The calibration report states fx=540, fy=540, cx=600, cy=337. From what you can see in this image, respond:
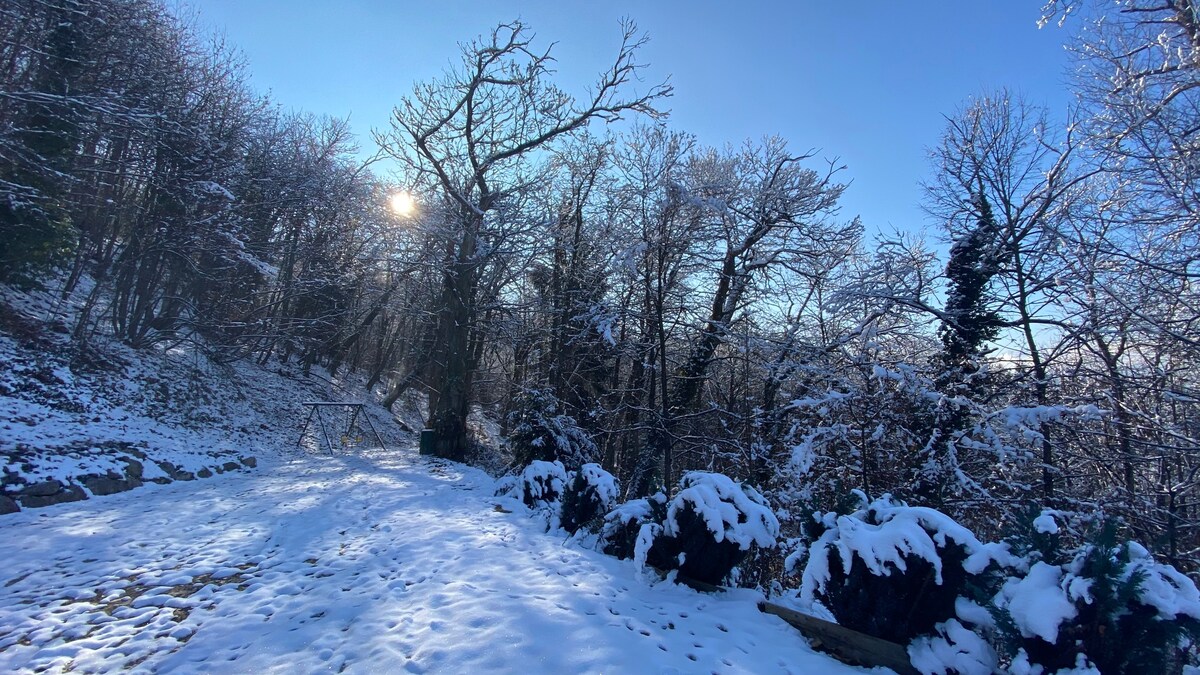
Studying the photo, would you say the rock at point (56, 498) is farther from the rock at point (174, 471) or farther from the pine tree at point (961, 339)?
the pine tree at point (961, 339)

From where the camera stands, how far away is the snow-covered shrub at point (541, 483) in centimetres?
769

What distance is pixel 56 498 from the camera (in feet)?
20.9

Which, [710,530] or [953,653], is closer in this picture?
[953,653]

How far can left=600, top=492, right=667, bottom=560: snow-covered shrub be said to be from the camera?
4.95 meters

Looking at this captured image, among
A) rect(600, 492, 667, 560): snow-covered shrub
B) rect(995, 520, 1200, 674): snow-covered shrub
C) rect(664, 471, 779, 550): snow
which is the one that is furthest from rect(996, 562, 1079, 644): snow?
rect(600, 492, 667, 560): snow-covered shrub

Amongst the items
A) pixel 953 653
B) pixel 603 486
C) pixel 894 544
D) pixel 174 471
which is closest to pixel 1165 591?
pixel 953 653

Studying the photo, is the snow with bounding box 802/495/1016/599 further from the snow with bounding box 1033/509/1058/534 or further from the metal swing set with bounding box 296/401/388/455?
the metal swing set with bounding box 296/401/388/455

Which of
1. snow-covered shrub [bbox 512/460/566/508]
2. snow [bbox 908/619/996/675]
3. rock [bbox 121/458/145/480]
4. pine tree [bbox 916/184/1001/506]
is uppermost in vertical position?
pine tree [bbox 916/184/1001/506]

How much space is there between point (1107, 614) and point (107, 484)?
32.9 ft

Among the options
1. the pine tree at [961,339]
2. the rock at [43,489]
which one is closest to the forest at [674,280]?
the pine tree at [961,339]

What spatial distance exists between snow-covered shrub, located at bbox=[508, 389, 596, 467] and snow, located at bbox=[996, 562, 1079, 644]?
26.2ft

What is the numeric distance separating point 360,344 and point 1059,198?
27.0 m

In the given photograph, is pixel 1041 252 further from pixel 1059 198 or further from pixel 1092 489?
pixel 1092 489

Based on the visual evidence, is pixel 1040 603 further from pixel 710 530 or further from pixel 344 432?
pixel 344 432
